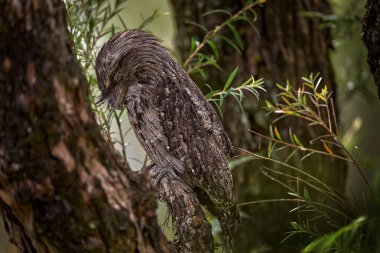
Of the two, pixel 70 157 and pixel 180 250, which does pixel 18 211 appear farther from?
pixel 180 250

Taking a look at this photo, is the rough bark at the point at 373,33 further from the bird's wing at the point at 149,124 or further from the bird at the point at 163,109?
the bird's wing at the point at 149,124

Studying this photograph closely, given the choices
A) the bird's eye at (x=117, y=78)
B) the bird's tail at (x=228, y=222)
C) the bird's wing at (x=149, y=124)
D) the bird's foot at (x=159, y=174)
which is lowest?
the bird's tail at (x=228, y=222)

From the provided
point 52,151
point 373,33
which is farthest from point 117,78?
point 373,33

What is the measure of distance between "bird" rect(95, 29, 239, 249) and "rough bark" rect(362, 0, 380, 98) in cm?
45

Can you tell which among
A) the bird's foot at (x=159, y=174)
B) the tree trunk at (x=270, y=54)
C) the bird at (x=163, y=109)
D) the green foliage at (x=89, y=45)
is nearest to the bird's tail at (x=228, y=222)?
the bird at (x=163, y=109)

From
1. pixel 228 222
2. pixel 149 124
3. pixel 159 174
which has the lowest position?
pixel 228 222

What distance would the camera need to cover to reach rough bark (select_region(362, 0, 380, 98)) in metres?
1.41

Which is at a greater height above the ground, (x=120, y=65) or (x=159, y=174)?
(x=120, y=65)

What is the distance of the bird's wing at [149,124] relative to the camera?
4.05ft

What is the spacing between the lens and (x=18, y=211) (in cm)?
96

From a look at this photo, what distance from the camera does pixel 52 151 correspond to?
916mm

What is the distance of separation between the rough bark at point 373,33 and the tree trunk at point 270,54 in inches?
37.8

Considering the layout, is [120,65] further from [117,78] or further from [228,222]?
[228,222]

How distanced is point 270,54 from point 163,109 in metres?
1.35
